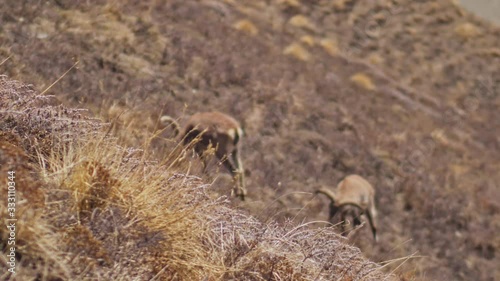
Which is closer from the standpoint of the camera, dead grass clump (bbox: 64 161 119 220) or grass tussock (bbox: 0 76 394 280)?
grass tussock (bbox: 0 76 394 280)

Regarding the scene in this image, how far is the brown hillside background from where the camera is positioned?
36.5 ft

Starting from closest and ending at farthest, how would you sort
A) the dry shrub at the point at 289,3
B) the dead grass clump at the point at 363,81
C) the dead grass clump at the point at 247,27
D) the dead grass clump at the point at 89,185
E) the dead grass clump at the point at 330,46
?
the dead grass clump at the point at 89,185 → the dead grass clump at the point at 247,27 → the dead grass clump at the point at 363,81 → the dead grass clump at the point at 330,46 → the dry shrub at the point at 289,3

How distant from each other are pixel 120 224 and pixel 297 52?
20.3 metres


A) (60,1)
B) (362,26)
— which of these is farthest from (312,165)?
(362,26)

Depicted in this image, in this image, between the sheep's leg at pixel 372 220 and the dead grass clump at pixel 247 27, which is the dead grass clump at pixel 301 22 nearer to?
the dead grass clump at pixel 247 27

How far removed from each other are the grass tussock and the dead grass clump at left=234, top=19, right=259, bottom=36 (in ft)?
59.7

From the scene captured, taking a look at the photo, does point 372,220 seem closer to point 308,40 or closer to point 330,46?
point 308,40

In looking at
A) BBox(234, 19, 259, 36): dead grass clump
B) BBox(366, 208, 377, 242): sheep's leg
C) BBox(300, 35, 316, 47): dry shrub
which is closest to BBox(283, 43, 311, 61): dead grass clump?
BBox(234, 19, 259, 36): dead grass clump

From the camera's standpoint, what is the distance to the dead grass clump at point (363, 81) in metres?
24.2

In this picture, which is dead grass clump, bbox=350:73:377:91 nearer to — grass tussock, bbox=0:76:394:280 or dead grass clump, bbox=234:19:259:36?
dead grass clump, bbox=234:19:259:36

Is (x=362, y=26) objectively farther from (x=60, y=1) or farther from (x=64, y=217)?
(x=64, y=217)

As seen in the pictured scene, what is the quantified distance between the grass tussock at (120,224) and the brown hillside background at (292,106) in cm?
109

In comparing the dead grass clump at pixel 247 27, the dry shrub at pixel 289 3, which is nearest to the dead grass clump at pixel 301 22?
the dry shrub at pixel 289 3

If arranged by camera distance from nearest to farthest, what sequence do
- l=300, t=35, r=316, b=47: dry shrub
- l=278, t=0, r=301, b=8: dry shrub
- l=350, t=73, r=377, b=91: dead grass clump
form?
l=350, t=73, r=377, b=91: dead grass clump
l=300, t=35, r=316, b=47: dry shrub
l=278, t=0, r=301, b=8: dry shrub
